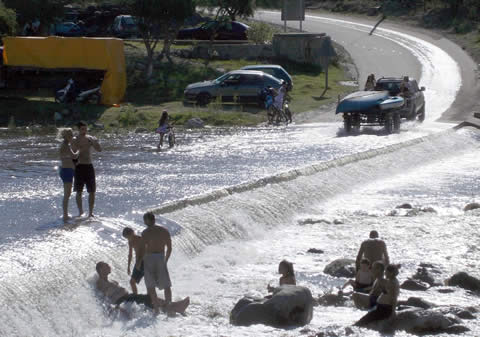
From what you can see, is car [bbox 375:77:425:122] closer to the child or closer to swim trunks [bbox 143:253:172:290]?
the child

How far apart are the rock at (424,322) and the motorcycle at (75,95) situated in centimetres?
2557

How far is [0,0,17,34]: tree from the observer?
138 ft

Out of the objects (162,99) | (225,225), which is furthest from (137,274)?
(162,99)

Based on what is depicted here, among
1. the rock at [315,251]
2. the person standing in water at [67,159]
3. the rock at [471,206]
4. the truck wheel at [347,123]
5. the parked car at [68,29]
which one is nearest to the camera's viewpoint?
the person standing in water at [67,159]

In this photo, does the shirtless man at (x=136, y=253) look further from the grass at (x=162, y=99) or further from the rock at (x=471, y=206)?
the grass at (x=162, y=99)

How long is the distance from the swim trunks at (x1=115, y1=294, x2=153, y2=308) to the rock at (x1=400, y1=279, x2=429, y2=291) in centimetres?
458

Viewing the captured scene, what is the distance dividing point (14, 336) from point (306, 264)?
6.76 m

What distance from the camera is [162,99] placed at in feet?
131

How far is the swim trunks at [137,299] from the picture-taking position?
562 inches

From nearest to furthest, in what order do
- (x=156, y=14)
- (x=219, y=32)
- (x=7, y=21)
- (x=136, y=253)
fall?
(x=136, y=253)
(x=7, y=21)
(x=156, y=14)
(x=219, y=32)

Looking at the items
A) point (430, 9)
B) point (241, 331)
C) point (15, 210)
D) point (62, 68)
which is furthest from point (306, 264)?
point (430, 9)

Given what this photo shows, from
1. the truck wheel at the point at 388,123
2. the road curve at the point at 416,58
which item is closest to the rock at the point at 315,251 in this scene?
the truck wheel at the point at 388,123

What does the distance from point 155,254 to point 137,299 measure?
1.00 m

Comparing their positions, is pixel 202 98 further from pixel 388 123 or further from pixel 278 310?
pixel 278 310
